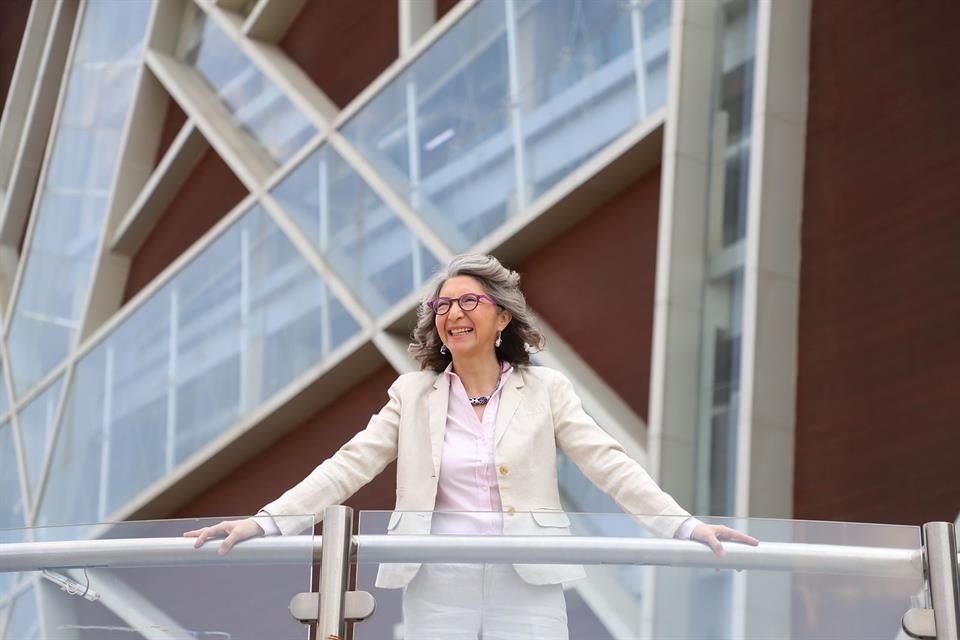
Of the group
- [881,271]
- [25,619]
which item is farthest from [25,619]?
[881,271]

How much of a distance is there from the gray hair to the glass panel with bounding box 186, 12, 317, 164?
13.7 metres

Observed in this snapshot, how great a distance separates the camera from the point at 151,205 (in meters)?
22.4

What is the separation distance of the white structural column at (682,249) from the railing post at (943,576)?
7430 mm

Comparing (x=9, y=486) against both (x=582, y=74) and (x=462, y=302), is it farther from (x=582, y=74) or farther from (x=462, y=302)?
(x=462, y=302)

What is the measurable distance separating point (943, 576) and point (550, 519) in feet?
3.78

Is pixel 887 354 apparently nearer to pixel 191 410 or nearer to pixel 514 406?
pixel 514 406

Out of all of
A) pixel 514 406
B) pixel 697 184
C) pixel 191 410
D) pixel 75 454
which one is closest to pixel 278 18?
pixel 191 410

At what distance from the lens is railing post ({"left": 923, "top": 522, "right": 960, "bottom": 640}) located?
15.2 feet

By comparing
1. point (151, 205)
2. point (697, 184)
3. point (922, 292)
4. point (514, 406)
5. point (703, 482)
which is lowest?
point (514, 406)

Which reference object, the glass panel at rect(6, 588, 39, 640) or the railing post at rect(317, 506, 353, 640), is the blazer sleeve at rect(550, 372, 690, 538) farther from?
the glass panel at rect(6, 588, 39, 640)

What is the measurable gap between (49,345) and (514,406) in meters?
19.4

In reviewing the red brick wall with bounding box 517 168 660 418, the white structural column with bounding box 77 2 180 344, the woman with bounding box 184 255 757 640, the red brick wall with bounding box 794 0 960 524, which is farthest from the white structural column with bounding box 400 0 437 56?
the woman with bounding box 184 255 757 640

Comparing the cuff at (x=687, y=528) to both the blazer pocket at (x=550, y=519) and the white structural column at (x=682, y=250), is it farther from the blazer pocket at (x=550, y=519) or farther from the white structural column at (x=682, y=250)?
the white structural column at (x=682, y=250)

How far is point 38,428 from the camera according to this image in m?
23.2
